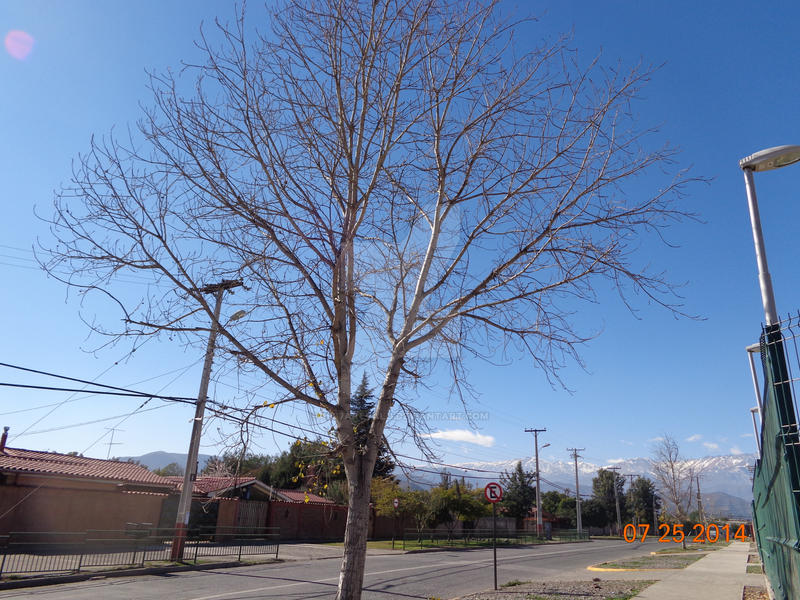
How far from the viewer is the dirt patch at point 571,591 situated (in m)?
12.3

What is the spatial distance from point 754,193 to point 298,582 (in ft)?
46.2

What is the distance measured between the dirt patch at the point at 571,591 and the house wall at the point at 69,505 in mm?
18603

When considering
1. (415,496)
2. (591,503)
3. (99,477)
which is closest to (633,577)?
(415,496)

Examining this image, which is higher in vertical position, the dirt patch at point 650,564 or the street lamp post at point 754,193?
the street lamp post at point 754,193

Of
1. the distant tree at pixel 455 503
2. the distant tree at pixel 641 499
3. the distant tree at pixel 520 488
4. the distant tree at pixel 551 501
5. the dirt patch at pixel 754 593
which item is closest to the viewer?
the dirt patch at pixel 754 593

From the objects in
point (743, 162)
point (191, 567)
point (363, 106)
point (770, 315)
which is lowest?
point (191, 567)

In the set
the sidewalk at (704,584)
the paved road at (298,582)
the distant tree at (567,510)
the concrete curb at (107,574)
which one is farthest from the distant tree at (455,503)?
the distant tree at (567,510)

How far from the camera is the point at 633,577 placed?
17.6 meters

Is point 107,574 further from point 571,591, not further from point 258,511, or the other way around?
point 258,511

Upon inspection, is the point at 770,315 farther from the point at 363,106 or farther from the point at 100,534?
the point at 100,534

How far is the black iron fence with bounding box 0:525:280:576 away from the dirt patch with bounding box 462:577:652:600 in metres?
10.7

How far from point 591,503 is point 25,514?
80.1m
